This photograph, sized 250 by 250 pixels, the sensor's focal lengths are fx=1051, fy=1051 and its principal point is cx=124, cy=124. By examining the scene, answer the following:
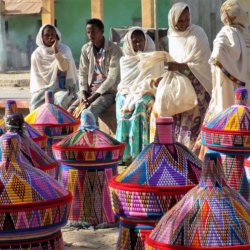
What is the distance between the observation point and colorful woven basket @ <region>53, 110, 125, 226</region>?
805 cm

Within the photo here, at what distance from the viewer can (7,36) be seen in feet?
126

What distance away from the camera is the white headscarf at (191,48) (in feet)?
36.2

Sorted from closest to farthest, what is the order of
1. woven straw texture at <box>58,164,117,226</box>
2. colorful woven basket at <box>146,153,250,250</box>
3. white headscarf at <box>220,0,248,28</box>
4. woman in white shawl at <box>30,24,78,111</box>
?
colorful woven basket at <box>146,153,250,250</box>, woven straw texture at <box>58,164,117,226</box>, white headscarf at <box>220,0,248,28</box>, woman in white shawl at <box>30,24,78,111</box>

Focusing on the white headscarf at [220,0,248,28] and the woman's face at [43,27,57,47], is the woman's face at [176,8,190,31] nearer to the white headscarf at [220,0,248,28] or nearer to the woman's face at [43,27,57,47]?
the white headscarf at [220,0,248,28]

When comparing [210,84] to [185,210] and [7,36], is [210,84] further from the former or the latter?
[7,36]

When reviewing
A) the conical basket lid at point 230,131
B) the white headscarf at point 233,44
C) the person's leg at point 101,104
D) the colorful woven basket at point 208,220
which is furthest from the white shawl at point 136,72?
the colorful woven basket at point 208,220

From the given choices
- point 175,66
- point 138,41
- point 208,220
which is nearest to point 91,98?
point 138,41

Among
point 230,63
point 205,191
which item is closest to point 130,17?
point 230,63

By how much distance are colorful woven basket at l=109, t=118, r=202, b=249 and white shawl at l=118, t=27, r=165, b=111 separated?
569 cm

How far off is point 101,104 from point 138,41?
834 mm

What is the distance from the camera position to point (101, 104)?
474 inches

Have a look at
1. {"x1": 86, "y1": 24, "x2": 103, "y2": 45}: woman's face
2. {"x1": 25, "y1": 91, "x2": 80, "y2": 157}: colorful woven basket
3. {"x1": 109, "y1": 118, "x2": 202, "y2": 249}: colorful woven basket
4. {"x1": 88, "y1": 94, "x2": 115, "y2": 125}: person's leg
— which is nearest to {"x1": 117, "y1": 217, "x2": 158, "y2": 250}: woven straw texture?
{"x1": 109, "y1": 118, "x2": 202, "y2": 249}: colorful woven basket

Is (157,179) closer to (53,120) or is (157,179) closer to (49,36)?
(53,120)

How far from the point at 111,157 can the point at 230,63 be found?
2592 millimetres
